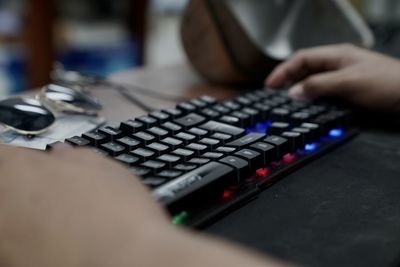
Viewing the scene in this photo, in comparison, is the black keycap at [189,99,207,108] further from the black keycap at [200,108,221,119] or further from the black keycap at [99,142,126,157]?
the black keycap at [99,142,126,157]

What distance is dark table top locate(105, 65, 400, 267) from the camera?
36 cm

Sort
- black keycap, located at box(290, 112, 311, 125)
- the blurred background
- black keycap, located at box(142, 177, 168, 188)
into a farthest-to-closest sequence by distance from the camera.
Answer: the blurred background, black keycap, located at box(290, 112, 311, 125), black keycap, located at box(142, 177, 168, 188)

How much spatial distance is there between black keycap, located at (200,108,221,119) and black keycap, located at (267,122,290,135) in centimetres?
6

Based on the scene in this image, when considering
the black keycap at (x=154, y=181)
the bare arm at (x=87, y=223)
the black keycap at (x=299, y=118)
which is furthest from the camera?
the black keycap at (x=299, y=118)

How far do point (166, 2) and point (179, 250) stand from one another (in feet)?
7.43

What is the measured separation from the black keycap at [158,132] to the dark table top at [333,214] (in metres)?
0.11

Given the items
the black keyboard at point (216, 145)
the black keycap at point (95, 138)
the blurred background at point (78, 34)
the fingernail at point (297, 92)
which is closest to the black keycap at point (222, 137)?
the black keyboard at point (216, 145)

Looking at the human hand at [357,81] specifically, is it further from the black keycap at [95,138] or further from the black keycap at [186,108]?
the black keycap at [95,138]

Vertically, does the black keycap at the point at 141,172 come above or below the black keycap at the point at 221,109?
above

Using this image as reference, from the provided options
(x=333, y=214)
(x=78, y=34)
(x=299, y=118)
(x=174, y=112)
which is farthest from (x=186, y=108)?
(x=78, y=34)

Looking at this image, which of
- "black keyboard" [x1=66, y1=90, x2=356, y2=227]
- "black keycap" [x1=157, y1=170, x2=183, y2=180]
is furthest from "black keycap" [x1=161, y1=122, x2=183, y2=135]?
"black keycap" [x1=157, y1=170, x2=183, y2=180]

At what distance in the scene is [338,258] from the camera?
0.35 meters

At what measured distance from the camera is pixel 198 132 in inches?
20.3

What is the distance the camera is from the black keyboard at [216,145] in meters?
0.40
